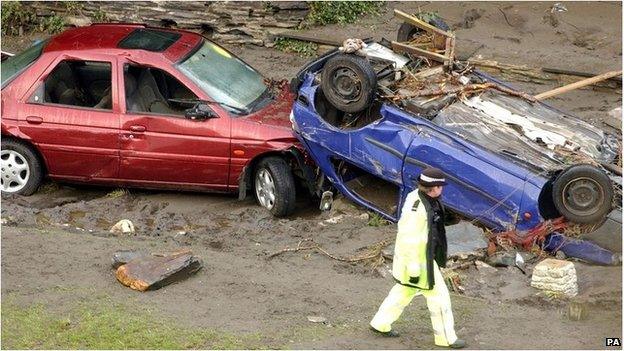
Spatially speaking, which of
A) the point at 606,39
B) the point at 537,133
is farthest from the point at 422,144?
the point at 606,39

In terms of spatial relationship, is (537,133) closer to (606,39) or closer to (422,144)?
(422,144)

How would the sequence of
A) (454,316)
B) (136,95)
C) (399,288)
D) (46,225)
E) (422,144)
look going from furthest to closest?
(136,95) < (46,225) < (422,144) < (454,316) < (399,288)

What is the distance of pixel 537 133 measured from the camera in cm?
1041

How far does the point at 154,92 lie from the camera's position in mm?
11672

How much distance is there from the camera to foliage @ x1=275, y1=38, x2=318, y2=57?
1541 centimetres

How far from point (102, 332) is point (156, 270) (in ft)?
3.64

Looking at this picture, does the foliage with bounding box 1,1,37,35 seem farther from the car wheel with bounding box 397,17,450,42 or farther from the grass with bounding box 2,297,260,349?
the grass with bounding box 2,297,260,349

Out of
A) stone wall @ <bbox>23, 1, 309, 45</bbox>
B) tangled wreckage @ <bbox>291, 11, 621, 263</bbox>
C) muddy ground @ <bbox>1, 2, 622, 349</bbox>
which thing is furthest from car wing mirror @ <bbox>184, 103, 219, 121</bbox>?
stone wall @ <bbox>23, 1, 309, 45</bbox>

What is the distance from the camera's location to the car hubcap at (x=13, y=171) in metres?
11.4

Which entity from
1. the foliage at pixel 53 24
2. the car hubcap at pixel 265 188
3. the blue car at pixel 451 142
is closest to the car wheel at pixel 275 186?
the car hubcap at pixel 265 188

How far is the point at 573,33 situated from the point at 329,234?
273 inches

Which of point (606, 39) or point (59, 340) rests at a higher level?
point (606, 39)

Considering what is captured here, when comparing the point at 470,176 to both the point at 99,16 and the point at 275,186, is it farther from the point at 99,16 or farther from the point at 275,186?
the point at 99,16

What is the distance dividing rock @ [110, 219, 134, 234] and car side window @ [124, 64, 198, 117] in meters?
1.23
